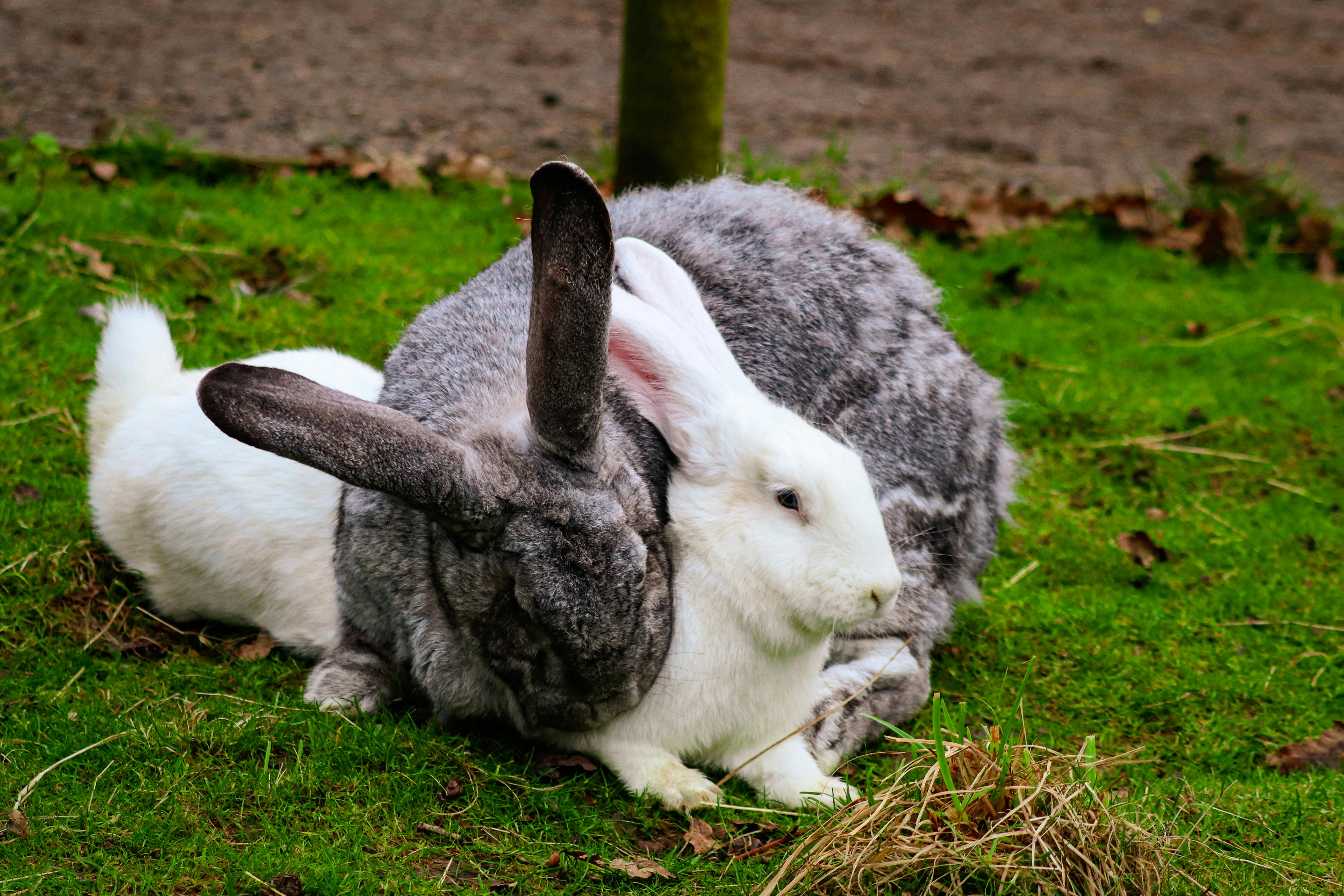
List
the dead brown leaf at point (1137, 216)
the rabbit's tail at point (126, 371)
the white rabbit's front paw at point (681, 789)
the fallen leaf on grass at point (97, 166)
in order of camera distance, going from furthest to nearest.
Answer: the dead brown leaf at point (1137, 216)
the fallen leaf on grass at point (97, 166)
the rabbit's tail at point (126, 371)
the white rabbit's front paw at point (681, 789)

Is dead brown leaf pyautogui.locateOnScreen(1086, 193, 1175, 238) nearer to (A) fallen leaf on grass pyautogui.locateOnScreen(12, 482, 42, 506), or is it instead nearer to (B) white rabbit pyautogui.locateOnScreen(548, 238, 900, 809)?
(B) white rabbit pyautogui.locateOnScreen(548, 238, 900, 809)

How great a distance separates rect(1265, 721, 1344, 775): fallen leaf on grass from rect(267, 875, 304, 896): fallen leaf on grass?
96.3 inches

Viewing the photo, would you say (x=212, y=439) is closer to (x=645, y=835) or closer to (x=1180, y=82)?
(x=645, y=835)

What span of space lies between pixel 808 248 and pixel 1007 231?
3.22m

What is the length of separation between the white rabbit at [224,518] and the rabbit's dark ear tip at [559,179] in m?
1.09

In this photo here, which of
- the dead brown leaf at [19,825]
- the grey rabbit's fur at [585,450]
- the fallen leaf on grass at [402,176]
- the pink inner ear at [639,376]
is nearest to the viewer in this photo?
the dead brown leaf at [19,825]

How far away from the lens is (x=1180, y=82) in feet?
29.6

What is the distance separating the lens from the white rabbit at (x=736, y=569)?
2.73m

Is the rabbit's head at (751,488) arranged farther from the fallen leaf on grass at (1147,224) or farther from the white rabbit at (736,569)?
the fallen leaf on grass at (1147,224)

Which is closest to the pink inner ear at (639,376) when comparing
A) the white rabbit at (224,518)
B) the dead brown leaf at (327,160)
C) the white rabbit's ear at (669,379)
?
the white rabbit's ear at (669,379)

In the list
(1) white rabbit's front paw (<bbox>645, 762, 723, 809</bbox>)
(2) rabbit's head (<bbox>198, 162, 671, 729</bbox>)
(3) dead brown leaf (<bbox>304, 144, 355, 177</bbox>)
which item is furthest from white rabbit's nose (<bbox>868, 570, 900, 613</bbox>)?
(3) dead brown leaf (<bbox>304, 144, 355, 177</bbox>)

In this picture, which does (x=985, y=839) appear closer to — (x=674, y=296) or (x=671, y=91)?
(x=674, y=296)

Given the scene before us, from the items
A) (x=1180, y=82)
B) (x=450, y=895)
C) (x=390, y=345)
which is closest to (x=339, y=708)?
(x=450, y=895)

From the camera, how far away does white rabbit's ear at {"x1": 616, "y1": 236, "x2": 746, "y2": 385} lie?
9.96 ft
